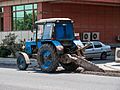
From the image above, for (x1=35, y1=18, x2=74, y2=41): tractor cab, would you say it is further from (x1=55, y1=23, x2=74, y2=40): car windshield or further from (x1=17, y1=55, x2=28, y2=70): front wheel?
(x1=17, y1=55, x2=28, y2=70): front wheel

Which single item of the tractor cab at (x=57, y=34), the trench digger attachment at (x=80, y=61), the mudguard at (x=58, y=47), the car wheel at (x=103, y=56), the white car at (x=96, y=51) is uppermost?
the tractor cab at (x=57, y=34)

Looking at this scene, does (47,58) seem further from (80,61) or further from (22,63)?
(22,63)

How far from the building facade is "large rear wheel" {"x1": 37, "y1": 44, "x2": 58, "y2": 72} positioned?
15.9 meters

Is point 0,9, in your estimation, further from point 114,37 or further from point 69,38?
point 69,38

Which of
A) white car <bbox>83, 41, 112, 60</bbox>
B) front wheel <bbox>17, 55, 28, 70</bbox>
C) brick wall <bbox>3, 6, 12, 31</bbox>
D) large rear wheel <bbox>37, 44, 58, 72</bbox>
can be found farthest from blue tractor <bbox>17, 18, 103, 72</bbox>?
brick wall <bbox>3, 6, 12, 31</bbox>

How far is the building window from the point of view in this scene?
3908cm

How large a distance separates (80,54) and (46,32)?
2.24 metres

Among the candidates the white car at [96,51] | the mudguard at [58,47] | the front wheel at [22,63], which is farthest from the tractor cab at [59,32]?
the white car at [96,51]

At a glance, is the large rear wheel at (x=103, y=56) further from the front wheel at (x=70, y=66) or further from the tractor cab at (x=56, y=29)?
the tractor cab at (x=56, y=29)

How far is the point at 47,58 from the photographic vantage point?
21453 millimetres

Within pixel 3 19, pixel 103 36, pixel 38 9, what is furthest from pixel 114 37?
pixel 3 19

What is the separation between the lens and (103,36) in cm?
4138

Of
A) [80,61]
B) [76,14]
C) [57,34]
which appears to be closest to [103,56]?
[76,14]

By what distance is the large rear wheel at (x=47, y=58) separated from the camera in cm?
2097
